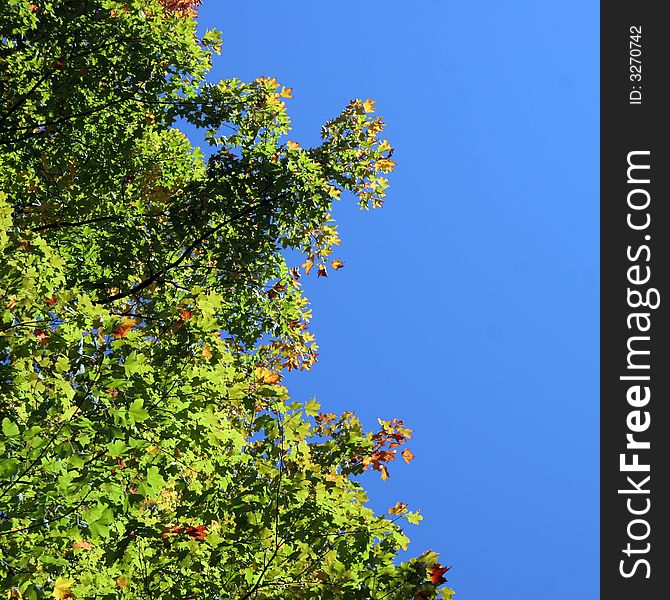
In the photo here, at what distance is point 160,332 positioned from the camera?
6.58 metres

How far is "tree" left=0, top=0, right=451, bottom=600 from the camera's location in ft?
15.3

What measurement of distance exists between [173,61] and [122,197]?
2.05 m

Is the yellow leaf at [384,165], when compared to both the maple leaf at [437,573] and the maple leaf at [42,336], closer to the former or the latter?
the maple leaf at [42,336]

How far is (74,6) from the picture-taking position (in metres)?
8.47

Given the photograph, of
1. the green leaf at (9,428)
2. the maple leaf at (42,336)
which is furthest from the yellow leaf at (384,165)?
the green leaf at (9,428)

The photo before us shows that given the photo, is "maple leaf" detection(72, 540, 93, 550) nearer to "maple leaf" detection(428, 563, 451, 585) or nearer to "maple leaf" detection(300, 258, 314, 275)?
"maple leaf" detection(428, 563, 451, 585)

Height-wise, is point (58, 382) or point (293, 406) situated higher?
point (293, 406)

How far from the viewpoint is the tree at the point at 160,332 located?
4.65 metres

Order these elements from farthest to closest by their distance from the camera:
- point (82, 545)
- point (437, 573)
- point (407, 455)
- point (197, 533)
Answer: point (407, 455)
point (197, 533)
point (82, 545)
point (437, 573)

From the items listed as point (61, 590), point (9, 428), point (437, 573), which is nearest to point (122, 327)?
point (9, 428)

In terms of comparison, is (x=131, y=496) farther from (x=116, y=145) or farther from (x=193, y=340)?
(x=116, y=145)

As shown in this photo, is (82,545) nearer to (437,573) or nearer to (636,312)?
(437,573)

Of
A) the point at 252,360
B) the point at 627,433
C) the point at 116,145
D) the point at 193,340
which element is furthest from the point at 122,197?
the point at 627,433

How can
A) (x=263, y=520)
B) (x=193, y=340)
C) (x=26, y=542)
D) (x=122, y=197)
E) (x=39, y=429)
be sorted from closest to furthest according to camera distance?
(x=39, y=429), (x=26, y=542), (x=263, y=520), (x=193, y=340), (x=122, y=197)
